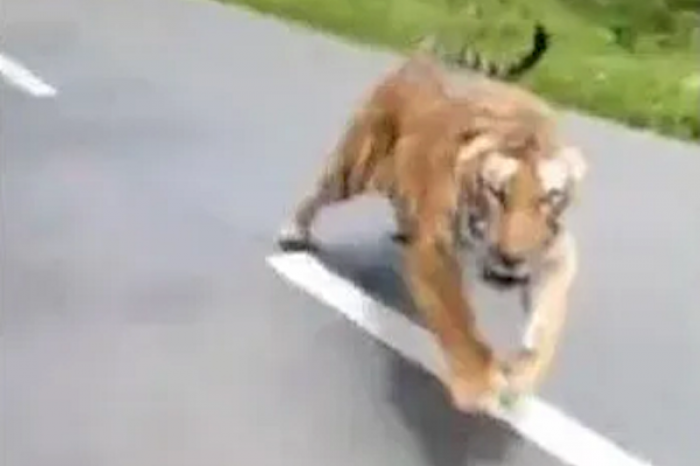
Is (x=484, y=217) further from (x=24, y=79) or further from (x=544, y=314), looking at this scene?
(x=24, y=79)

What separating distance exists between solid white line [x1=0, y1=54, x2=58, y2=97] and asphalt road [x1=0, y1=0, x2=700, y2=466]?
0.19 feet

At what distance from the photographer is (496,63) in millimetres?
5105

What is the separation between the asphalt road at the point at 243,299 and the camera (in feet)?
10.6

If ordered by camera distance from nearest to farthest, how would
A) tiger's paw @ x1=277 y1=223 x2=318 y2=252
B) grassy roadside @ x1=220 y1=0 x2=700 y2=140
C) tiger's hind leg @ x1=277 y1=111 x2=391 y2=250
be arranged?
tiger's hind leg @ x1=277 y1=111 x2=391 y2=250 < tiger's paw @ x1=277 y1=223 x2=318 y2=252 < grassy roadside @ x1=220 y1=0 x2=700 y2=140

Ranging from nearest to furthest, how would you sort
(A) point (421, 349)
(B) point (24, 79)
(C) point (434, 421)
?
(C) point (434, 421), (A) point (421, 349), (B) point (24, 79)

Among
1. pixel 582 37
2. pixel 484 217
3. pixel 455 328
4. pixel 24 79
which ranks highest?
pixel 484 217

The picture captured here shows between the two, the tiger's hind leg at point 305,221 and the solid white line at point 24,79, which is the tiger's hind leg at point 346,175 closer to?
the tiger's hind leg at point 305,221

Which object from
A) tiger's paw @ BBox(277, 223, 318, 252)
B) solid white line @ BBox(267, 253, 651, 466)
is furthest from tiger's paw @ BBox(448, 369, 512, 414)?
tiger's paw @ BBox(277, 223, 318, 252)

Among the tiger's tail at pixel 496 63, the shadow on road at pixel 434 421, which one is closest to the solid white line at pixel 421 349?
the shadow on road at pixel 434 421

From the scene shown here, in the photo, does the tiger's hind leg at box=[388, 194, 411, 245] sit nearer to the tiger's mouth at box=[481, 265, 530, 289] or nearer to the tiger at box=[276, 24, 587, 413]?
the tiger at box=[276, 24, 587, 413]

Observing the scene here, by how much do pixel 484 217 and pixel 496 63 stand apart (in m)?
2.17

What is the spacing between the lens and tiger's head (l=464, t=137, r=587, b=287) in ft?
9.68

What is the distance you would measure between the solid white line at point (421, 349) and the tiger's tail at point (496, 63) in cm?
66

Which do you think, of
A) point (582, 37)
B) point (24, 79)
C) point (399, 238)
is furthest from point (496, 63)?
point (24, 79)
